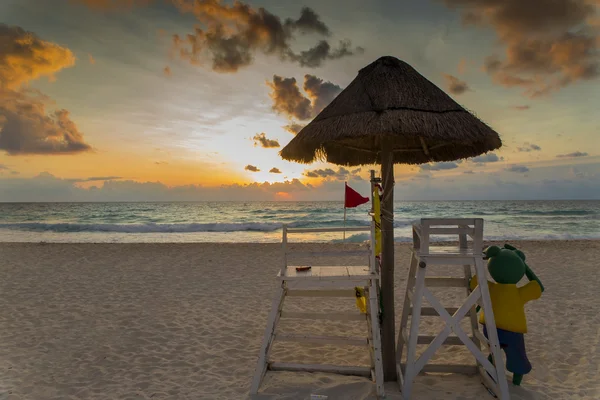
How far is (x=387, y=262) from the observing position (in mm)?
4086

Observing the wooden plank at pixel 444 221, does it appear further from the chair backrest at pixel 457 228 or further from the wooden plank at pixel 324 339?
the wooden plank at pixel 324 339

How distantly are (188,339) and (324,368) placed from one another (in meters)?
2.45

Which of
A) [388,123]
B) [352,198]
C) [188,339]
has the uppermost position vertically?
[388,123]

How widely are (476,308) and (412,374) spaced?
134cm

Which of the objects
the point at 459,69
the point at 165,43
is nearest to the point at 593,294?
the point at 459,69

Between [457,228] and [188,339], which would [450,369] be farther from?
[188,339]

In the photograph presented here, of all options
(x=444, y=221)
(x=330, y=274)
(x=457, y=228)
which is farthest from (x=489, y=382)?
(x=330, y=274)

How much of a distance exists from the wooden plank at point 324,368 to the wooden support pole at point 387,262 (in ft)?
0.96

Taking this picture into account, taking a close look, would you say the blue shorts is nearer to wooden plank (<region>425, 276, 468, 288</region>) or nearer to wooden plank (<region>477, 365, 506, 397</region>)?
wooden plank (<region>477, 365, 506, 397</region>)

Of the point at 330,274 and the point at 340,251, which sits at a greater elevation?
the point at 340,251

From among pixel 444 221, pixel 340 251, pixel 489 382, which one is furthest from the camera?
pixel 340 251

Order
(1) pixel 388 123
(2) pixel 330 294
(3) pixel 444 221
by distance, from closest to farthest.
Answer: (3) pixel 444 221
(1) pixel 388 123
(2) pixel 330 294

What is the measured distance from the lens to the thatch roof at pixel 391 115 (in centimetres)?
359

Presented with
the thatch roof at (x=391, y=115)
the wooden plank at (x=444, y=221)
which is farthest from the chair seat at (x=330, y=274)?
the thatch roof at (x=391, y=115)
